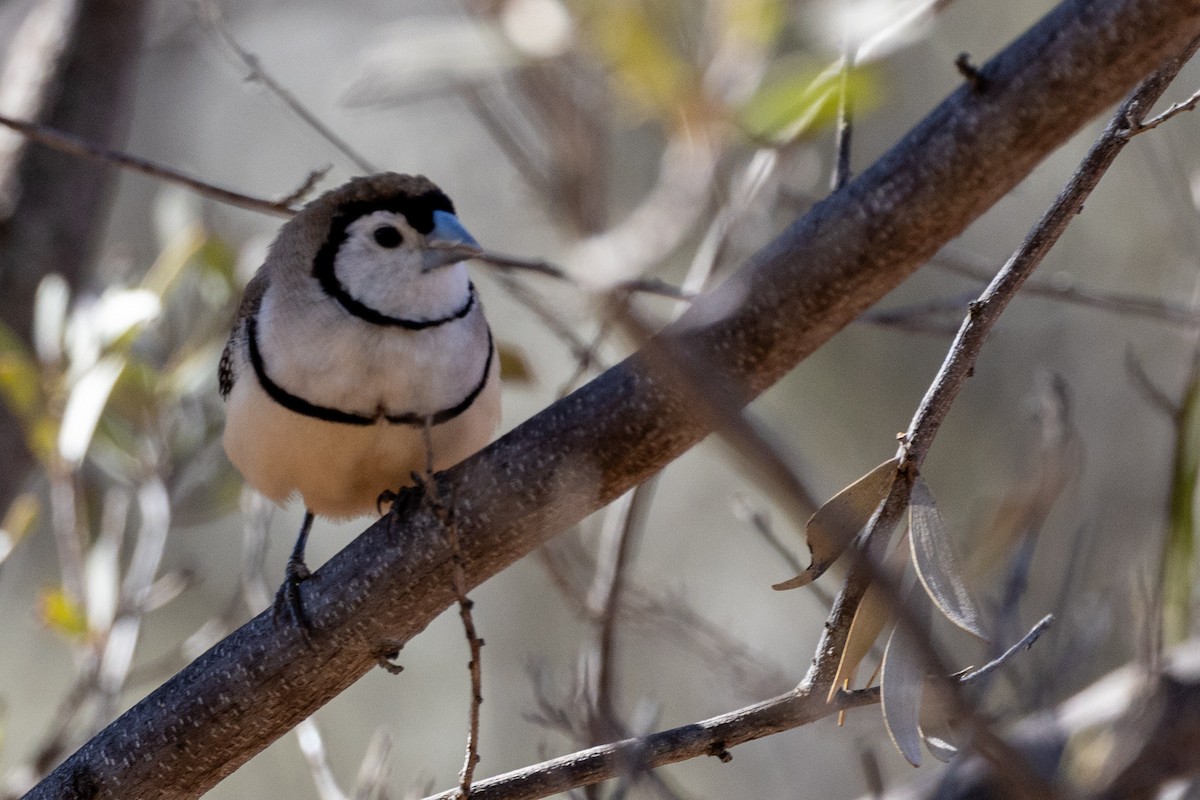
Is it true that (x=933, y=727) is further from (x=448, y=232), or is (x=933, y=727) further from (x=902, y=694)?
(x=448, y=232)

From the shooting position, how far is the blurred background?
2400 millimetres

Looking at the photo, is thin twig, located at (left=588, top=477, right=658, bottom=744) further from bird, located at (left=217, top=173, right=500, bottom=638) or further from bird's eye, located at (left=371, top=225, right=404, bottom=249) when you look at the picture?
bird's eye, located at (left=371, top=225, right=404, bottom=249)

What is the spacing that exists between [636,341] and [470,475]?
105cm

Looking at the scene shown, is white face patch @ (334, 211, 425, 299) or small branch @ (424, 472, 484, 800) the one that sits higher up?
white face patch @ (334, 211, 425, 299)

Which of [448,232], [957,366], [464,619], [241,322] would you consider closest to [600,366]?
[448,232]

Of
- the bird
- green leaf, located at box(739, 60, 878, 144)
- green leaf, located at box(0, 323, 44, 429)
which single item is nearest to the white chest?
the bird

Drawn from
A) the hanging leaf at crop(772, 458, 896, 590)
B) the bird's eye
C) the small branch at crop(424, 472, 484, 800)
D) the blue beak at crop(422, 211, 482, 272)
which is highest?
the bird's eye

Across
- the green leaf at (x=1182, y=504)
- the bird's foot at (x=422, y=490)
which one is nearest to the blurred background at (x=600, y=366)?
the green leaf at (x=1182, y=504)

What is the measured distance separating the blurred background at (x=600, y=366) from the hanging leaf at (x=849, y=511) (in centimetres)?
18

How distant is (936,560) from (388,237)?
132 centimetres

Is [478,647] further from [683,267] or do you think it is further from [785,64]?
[683,267]

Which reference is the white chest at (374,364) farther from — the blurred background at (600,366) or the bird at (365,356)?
the blurred background at (600,366)

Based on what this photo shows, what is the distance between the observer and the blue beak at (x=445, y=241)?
245 centimetres

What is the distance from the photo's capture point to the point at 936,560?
62.6 inches
